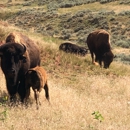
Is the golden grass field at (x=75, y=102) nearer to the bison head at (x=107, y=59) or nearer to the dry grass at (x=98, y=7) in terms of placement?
the bison head at (x=107, y=59)

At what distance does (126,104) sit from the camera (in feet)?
32.8

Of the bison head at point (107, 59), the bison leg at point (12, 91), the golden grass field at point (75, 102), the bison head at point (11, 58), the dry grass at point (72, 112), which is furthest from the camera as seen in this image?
the bison head at point (107, 59)

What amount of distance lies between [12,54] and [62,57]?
826 cm

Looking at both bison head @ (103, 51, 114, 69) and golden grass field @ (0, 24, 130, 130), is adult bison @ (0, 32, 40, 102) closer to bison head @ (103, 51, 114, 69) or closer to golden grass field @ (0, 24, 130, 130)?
golden grass field @ (0, 24, 130, 130)

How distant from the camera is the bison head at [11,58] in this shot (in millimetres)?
7863

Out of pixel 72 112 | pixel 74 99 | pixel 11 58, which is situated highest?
pixel 11 58

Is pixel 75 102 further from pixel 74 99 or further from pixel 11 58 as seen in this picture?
pixel 11 58

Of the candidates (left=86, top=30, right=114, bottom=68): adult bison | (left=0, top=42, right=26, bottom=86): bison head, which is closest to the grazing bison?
(left=86, top=30, right=114, bottom=68): adult bison

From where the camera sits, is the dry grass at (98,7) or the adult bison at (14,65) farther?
the dry grass at (98,7)

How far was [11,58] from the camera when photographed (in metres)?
7.95

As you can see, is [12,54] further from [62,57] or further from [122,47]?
[122,47]

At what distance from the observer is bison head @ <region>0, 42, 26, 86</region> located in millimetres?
7863

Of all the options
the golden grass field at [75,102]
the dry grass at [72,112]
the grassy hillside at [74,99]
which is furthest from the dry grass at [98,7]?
the dry grass at [72,112]

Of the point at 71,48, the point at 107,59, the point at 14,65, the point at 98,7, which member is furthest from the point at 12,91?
the point at 98,7
